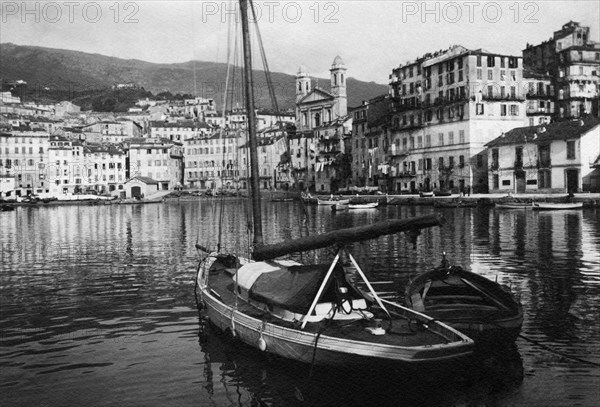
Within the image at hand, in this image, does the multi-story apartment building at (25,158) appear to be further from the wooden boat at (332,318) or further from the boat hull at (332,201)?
the wooden boat at (332,318)

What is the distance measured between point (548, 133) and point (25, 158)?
4551 inches

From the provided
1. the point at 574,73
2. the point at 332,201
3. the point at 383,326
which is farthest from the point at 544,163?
the point at 383,326

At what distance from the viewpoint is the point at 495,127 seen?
3568 inches

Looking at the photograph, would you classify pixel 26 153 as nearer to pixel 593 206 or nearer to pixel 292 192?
pixel 292 192

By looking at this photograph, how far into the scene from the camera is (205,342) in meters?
18.2

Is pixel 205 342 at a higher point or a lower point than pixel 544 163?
lower

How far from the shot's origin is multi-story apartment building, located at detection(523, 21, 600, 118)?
341 ft

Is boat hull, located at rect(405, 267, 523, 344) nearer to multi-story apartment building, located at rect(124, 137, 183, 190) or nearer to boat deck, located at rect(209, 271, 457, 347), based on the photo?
boat deck, located at rect(209, 271, 457, 347)

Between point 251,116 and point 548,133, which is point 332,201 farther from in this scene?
point 251,116

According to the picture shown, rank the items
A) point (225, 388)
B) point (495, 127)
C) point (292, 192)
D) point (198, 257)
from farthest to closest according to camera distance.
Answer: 1. point (292, 192)
2. point (495, 127)
3. point (198, 257)
4. point (225, 388)

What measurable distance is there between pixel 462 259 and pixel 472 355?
2060cm

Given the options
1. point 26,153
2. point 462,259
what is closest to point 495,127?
point 462,259

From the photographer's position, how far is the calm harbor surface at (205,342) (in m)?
13.8

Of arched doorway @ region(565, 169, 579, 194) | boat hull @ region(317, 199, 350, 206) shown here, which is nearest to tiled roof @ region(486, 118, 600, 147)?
arched doorway @ region(565, 169, 579, 194)
